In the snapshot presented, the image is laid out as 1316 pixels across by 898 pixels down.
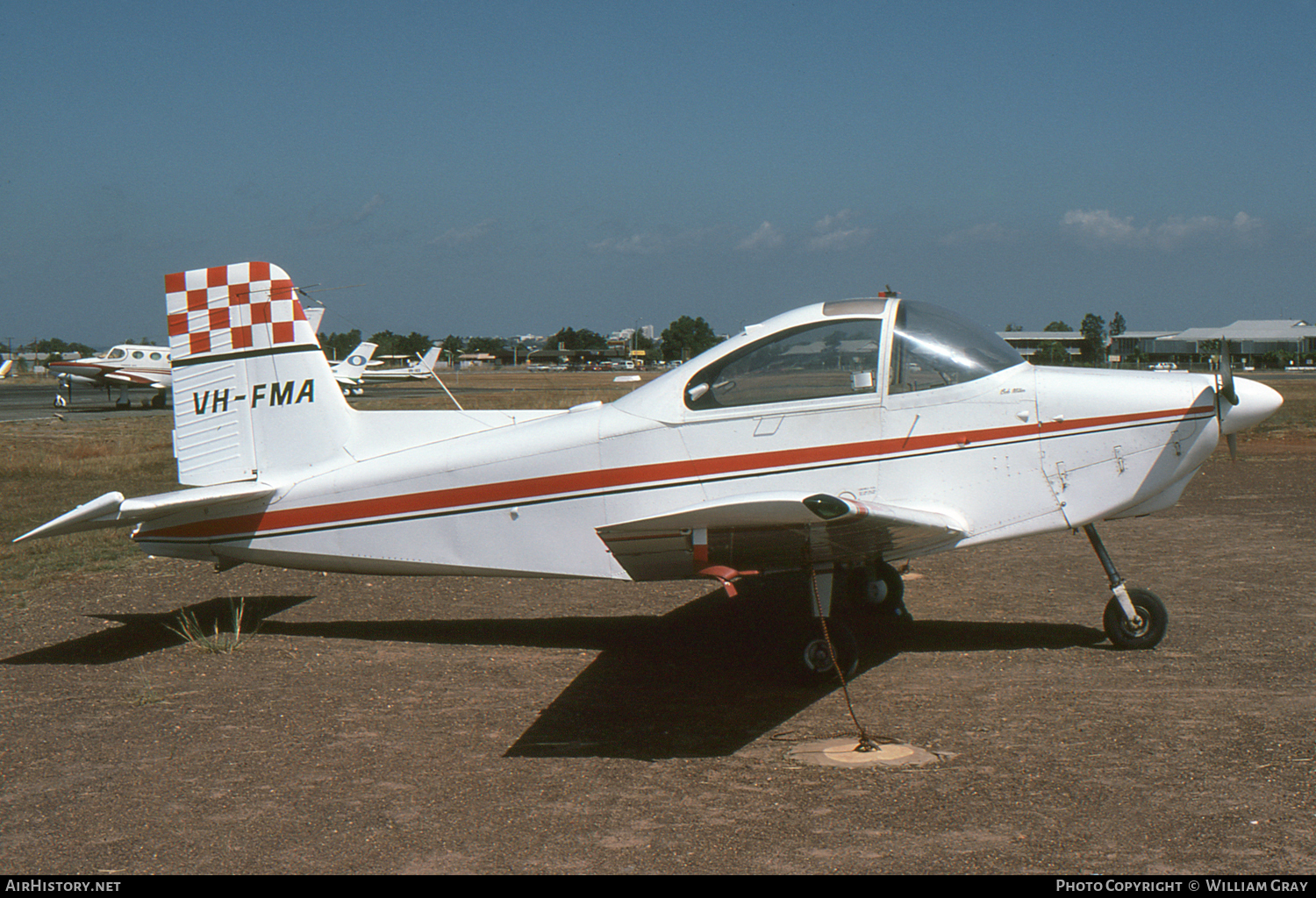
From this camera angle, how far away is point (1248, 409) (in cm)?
594

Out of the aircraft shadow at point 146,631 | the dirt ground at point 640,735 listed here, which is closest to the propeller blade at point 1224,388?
the dirt ground at point 640,735

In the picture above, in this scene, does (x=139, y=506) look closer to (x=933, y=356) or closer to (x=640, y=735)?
(x=640, y=735)

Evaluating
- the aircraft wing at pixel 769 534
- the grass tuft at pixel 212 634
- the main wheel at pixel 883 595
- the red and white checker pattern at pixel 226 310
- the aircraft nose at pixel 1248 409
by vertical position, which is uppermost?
the red and white checker pattern at pixel 226 310

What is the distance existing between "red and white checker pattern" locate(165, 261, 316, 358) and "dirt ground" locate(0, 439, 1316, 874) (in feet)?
7.28

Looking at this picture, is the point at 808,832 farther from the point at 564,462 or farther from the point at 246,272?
the point at 246,272

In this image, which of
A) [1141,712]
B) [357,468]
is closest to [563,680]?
[357,468]

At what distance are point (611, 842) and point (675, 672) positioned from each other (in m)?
2.53

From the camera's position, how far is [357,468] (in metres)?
6.99

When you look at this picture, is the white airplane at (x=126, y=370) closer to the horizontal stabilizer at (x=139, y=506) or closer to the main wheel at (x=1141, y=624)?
the horizontal stabilizer at (x=139, y=506)

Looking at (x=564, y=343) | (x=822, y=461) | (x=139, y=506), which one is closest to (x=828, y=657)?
(x=822, y=461)

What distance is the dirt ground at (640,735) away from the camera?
388cm

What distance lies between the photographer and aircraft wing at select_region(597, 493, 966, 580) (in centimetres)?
467

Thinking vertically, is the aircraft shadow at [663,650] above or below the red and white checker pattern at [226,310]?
below

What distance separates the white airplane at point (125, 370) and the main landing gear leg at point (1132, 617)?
4115 centimetres
